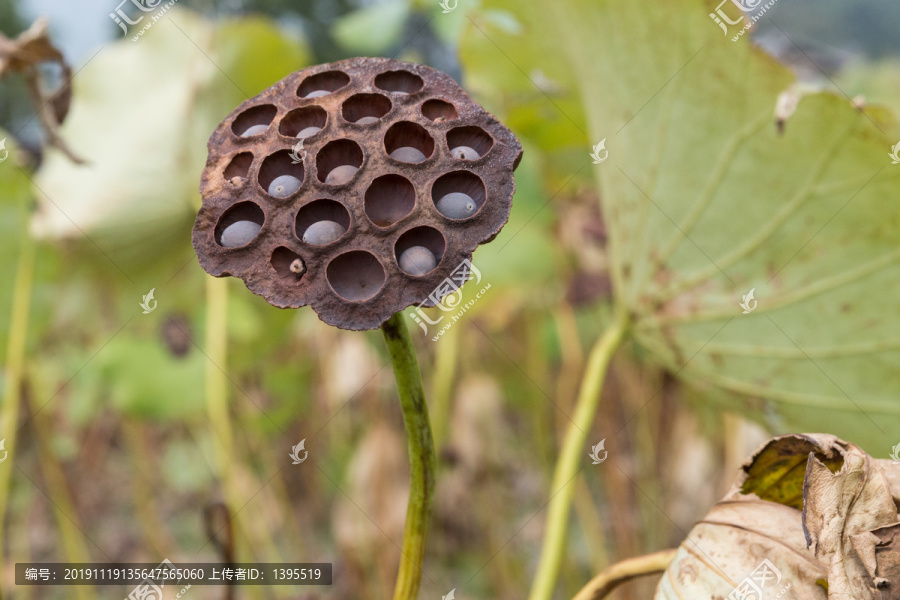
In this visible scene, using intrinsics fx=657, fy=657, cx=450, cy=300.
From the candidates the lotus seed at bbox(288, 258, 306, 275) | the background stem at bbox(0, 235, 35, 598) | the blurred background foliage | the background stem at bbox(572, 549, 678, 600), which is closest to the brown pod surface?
the lotus seed at bbox(288, 258, 306, 275)

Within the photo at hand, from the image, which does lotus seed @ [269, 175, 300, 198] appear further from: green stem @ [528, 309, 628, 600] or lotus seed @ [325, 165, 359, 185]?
green stem @ [528, 309, 628, 600]

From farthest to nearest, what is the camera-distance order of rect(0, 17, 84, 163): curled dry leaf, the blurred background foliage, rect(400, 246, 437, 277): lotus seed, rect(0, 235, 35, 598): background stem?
1. the blurred background foliage
2. rect(0, 235, 35, 598): background stem
3. rect(0, 17, 84, 163): curled dry leaf
4. rect(400, 246, 437, 277): lotus seed

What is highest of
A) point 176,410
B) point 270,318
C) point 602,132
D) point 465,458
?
point 602,132

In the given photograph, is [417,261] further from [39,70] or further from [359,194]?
[39,70]

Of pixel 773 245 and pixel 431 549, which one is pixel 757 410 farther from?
pixel 431 549

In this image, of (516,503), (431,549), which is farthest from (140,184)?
(516,503)

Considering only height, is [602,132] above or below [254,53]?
below
